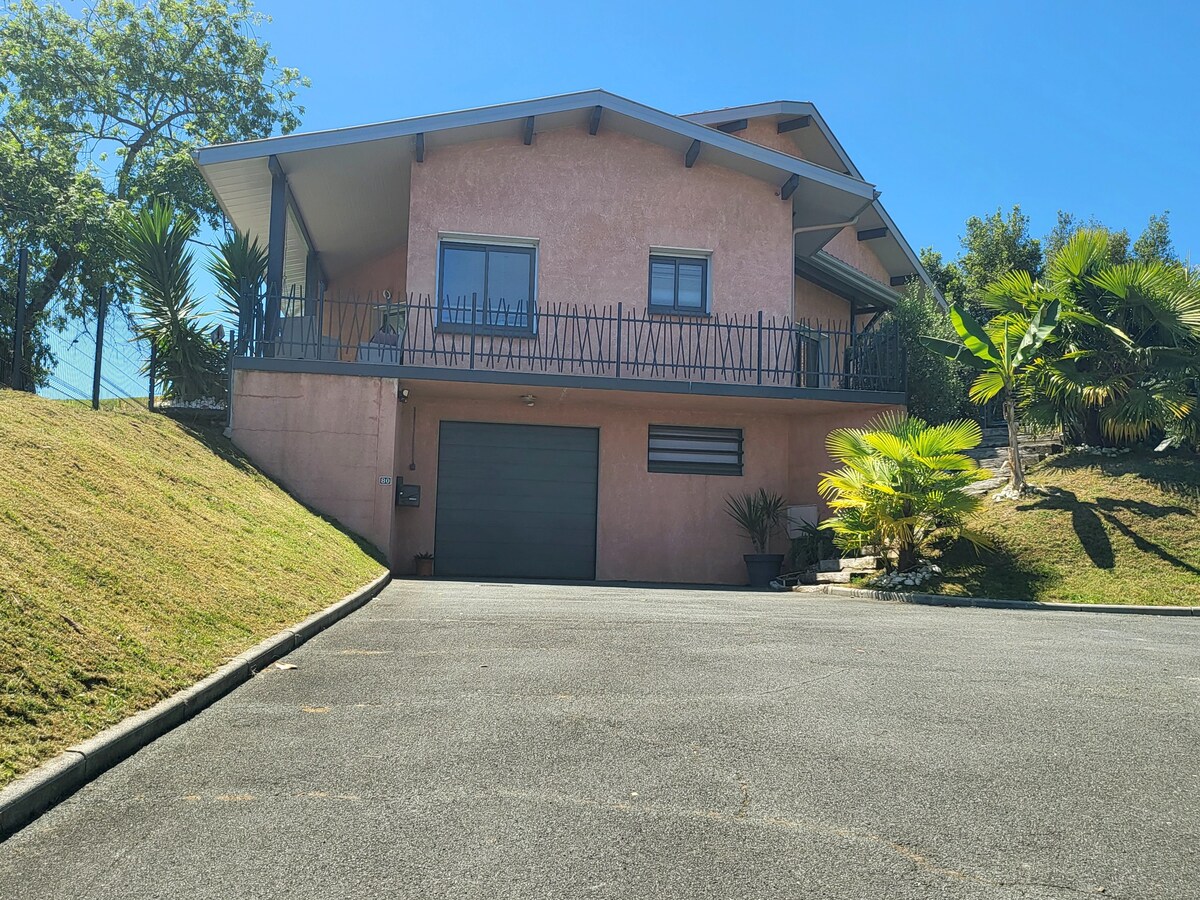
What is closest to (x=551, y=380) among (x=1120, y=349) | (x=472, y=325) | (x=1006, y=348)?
(x=472, y=325)

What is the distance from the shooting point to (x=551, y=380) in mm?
15391

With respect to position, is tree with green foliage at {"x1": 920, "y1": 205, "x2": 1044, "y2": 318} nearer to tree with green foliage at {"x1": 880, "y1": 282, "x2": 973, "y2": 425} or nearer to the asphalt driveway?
tree with green foliage at {"x1": 880, "y1": 282, "x2": 973, "y2": 425}

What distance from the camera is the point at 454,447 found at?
1680cm

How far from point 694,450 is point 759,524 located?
1.63 m

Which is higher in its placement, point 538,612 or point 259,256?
point 259,256

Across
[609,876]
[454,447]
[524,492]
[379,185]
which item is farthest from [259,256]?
[609,876]

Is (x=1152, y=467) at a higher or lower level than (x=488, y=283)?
lower

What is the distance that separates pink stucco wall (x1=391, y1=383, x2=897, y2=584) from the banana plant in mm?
1819

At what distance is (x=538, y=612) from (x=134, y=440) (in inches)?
180

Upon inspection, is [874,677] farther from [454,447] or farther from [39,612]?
[454,447]

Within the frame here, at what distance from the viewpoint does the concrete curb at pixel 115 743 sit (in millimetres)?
3611

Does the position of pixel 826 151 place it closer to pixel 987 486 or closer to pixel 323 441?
pixel 987 486

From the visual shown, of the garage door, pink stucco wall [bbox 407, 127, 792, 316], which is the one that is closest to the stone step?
pink stucco wall [bbox 407, 127, 792, 316]

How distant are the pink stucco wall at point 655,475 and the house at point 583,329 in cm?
3
